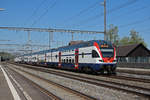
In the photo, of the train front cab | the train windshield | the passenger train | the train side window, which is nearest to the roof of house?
the passenger train

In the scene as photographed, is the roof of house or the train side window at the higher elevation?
the roof of house

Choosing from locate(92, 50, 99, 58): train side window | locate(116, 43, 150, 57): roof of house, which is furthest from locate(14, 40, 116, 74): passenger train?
locate(116, 43, 150, 57): roof of house

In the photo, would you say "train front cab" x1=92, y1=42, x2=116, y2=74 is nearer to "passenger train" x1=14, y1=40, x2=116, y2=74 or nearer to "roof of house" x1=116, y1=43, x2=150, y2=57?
"passenger train" x1=14, y1=40, x2=116, y2=74

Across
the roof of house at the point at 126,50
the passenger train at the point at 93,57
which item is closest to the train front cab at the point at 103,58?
the passenger train at the point at 93,57

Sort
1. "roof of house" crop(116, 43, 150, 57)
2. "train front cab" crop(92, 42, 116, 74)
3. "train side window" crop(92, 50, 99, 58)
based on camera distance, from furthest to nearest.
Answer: "roof of house" crop(116, 43, 150, 57) < "train side window" crop(92, 50, 99, 58) < "train front cab" crop(92, 42, 116, 74)

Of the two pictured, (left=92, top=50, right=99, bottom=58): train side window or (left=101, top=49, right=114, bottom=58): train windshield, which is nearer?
(left=101, top=49, right=114, bottom=58): train windshield

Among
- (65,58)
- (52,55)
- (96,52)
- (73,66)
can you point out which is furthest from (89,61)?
(52,55)

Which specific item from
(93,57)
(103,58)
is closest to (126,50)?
(93,57)

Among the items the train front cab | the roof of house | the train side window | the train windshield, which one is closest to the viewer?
the train front cab

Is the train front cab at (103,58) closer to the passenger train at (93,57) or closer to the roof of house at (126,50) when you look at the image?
the passenger train at (93,57)

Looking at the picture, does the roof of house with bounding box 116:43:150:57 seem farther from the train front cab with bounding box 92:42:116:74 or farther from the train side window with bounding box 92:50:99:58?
the train side window with bounding box 92:50:99:58

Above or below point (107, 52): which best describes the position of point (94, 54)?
below

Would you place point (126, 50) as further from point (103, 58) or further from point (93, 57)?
point (103, 58)

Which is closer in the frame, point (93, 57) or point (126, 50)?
point (93, 57)
